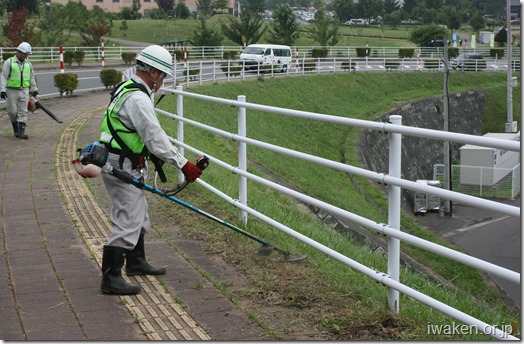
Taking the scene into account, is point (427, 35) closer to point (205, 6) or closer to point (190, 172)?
point (205, 6)

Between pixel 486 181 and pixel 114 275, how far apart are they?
2947 centimetres

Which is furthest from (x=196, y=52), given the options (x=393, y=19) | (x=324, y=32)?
(x=393, y=19)

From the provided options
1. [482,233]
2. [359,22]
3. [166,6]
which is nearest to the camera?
[482,233]

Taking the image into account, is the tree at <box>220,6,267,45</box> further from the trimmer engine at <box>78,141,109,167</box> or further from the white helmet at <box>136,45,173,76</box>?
the trimmer engine at <box>78,141,109,167</box>

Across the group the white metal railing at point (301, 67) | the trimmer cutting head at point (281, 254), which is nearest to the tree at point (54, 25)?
the white metal railing at point (301, 67)

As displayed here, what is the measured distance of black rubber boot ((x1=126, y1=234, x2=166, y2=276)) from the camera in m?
6.39

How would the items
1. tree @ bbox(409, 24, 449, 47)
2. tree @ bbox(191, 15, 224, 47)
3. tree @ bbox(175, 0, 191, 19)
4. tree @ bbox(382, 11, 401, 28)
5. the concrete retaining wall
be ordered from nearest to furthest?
the concrete retaining wall < tree @ bbox(191, 15, 224, 47) < tree @ bbox(409, 24, 449, 47) < tree @ bbox(175, 0, 191, 19) < tree @ bbox(382, 11, 401, 28)

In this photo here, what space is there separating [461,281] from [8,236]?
12187 mm

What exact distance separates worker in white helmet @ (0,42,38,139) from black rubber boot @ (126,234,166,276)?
348 inches

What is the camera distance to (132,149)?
607 centimetres

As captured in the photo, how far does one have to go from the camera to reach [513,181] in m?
31.8

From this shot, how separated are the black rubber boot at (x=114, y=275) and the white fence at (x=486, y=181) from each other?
26.6 m

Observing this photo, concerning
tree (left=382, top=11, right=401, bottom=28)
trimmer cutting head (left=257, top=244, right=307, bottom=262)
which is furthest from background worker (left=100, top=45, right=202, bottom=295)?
tree (left=382, top=11, right=401, bottom=28)

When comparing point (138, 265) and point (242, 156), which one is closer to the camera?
point (138, 265)
